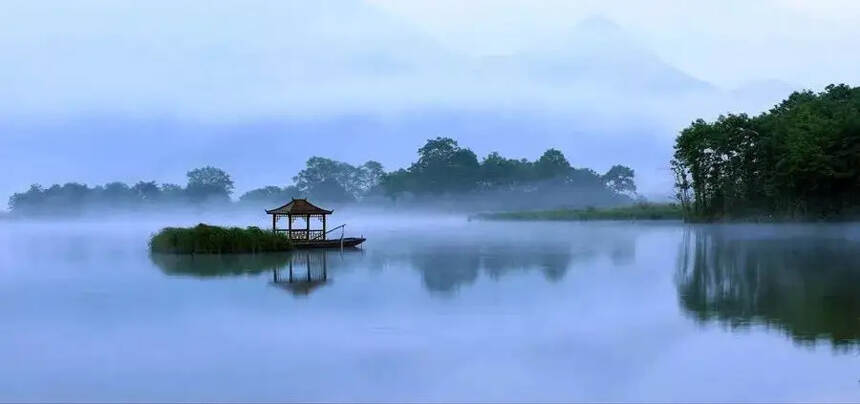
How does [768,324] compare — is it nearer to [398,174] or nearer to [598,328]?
[598,328]

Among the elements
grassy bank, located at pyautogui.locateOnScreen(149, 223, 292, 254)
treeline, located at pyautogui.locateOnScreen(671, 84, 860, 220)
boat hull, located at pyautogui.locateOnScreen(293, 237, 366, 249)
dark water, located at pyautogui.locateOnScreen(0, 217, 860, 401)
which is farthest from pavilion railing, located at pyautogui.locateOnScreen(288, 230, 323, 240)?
treeline, located at pyautogui.locateOnScreen(671, 84, 860, 220)

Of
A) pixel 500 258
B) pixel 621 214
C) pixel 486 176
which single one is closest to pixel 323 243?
pixel 500 258

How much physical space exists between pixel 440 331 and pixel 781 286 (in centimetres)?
880

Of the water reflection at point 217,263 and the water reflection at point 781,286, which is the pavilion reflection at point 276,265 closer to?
the water reflection at point 217,263

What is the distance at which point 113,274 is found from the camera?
978 inches

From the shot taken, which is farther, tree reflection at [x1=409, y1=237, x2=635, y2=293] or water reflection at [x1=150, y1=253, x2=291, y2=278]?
water reflection at [x1=150, y1=253, x2=291, y2=278]

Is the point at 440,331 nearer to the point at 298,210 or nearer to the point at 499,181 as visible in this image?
the point at 298,210

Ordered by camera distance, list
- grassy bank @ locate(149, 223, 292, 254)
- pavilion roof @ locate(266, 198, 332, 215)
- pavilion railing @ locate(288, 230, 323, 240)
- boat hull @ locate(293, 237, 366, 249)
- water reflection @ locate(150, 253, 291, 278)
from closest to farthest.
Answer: water reflection @ locate(150, 253, 291, 278) < grassy bank @ locate(149, 223, 292, 254) < pavilion roof @ locate(266, 198, 332, 215) < boat hull @ locate(293, 237, 366, 249) < pavilion railing @ locate(288, 230, 323, 240)

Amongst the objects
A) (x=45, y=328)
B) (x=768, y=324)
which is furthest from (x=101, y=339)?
(x=768, y=324)

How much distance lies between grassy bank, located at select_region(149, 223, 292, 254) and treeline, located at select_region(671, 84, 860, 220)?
29.0 meters

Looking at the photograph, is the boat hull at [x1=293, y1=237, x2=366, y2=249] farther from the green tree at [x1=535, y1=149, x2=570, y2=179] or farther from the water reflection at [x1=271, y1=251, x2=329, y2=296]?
the green tree at [x1=535, y1=149, x2=570, y2=179]

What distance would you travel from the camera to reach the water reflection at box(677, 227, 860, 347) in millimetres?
13430

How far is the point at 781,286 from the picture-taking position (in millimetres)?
18562

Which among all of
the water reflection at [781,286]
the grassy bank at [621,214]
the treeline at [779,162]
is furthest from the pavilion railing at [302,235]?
the grassy bank at [621,214]
